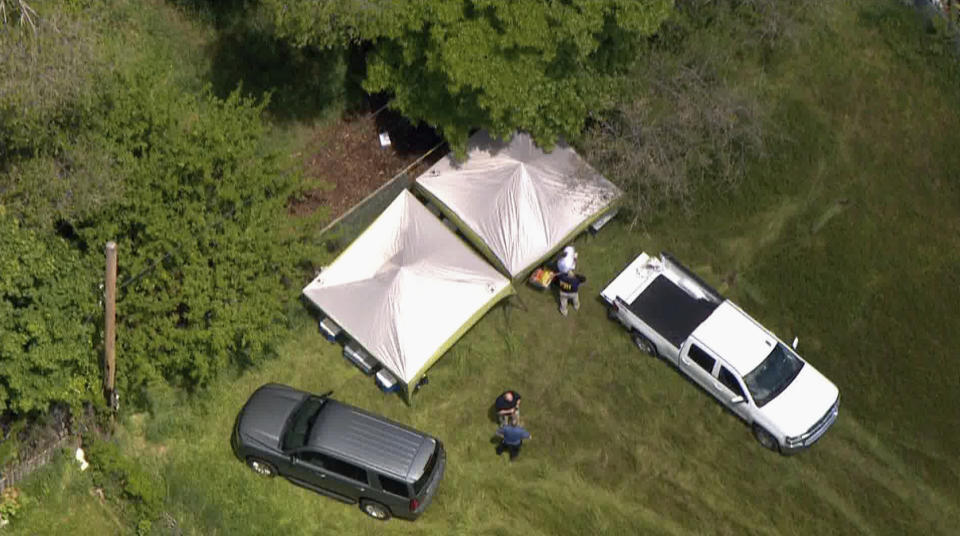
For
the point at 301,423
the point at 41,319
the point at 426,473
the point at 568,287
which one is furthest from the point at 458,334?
the point at 41,319

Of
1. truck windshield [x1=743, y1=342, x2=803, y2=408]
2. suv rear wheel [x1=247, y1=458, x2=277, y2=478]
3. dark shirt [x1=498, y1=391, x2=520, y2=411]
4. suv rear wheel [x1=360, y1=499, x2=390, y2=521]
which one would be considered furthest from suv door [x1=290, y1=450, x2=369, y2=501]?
truck windshield [x1=743, y1=342, x2=803, y2=408]

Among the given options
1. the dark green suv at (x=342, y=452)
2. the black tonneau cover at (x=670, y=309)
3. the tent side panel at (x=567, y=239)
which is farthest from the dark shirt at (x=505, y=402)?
the black tonneau cover at (x=670, y=309)

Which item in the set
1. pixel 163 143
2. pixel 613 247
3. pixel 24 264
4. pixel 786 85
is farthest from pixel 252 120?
pixel 786 85

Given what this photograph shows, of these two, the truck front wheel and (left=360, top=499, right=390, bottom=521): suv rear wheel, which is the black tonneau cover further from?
(left=360, top=499, right=390, bottom=521): suv rear wheel

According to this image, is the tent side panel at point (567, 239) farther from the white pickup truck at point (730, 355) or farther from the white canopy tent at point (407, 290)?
the white pickup truck at point (730, 355)

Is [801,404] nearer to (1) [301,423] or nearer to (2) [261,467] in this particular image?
(1) [301,423]

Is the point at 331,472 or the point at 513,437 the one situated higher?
the point at 513,437
